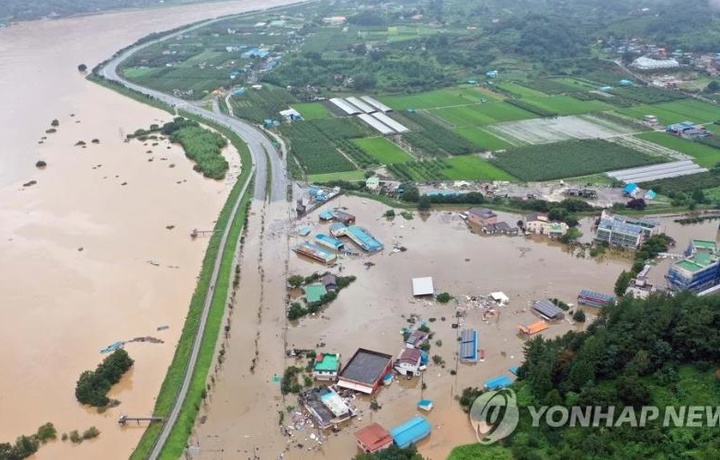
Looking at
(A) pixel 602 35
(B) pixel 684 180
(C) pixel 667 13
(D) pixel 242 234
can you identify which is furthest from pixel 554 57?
(D) pixel 242 234

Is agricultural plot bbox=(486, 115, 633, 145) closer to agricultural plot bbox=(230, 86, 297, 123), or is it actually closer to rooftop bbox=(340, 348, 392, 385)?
agricultural plot bbox=(230, 86, 297, 123)

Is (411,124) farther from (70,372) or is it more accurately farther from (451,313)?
(70,372)

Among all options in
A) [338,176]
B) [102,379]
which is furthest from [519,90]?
[102,379]

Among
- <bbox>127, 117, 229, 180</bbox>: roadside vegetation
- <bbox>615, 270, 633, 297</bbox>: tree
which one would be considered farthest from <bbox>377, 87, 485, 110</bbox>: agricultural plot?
<bbox>615, 270, 633, 297</bbox>: tree

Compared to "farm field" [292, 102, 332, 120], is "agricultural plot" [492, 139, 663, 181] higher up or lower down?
lower down

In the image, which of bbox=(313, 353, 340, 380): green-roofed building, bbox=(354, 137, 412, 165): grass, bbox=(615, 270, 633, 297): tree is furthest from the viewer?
bbox=(354, 137, 412, 165): grass

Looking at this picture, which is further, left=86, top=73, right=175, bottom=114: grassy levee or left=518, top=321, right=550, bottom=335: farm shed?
left=86, top=73, right=175, bottom=114: grassy levee
